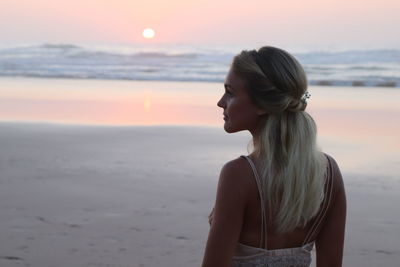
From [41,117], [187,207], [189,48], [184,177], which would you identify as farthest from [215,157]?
[189,48]

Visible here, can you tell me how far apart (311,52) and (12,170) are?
28465 mm

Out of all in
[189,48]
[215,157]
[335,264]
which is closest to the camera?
[335,264]

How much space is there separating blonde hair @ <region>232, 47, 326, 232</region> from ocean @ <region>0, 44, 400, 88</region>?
18097 mm

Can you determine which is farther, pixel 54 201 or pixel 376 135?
pixel 376 135

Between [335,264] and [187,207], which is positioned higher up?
[335,264]

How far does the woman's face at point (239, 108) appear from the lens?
2.06m

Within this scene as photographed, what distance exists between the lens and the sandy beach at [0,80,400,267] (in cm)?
500

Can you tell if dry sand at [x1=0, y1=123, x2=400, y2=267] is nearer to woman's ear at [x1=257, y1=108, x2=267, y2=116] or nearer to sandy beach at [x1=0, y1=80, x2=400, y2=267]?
sandy beach at [x1=0, y1=80, x2=400, y2=267]

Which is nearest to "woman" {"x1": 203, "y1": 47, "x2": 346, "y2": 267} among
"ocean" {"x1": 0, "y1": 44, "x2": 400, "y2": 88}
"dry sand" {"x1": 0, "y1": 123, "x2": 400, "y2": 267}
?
"dry sand" {"x1": 0, "y1": 123, "x2": 400, "y2": 267}

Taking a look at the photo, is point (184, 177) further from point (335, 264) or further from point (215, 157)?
point (335, 264)

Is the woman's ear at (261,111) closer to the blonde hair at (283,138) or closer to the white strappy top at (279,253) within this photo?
the blonde hair at (283,138)

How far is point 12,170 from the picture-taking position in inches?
295

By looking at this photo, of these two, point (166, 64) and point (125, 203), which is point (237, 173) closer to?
point (125, 203)

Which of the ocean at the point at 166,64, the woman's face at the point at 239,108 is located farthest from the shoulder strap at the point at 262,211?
the ocean at the point at 166,64
